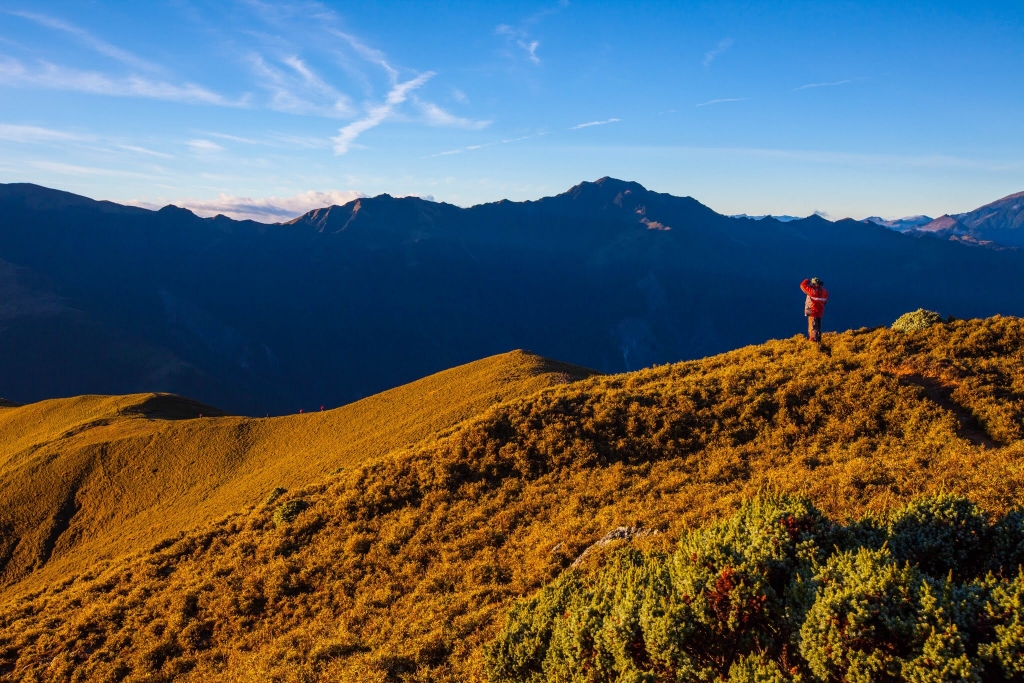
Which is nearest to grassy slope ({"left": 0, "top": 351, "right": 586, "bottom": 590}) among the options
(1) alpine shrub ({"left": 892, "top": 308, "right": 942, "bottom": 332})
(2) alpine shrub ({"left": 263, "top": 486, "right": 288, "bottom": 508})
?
(2) alpine shrub ({"left": 263, "top": 486, "right": 288, "bottom": 508})

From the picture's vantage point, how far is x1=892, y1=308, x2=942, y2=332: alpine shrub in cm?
2155

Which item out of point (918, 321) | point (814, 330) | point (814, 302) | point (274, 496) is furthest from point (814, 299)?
point (274, 496)

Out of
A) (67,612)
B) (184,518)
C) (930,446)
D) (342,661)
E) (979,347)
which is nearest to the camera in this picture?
(342,661)

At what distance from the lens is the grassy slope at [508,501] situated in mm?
12172

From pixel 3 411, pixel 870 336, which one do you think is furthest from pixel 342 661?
pixel 3 411

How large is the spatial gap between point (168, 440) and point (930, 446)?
4175 cm

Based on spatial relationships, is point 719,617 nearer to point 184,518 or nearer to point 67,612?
point 67,612

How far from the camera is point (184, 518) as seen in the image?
86.8 ft

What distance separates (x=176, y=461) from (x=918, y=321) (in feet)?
134

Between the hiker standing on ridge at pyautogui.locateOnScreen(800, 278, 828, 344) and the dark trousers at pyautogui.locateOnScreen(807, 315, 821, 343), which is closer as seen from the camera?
the hiker standing on ridge at pyautogui.locateOnScreen(800, 278, 828, 344)

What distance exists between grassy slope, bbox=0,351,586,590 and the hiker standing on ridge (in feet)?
49.7

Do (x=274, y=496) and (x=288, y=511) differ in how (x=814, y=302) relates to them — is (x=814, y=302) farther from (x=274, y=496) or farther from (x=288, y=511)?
(x=274, y=496)

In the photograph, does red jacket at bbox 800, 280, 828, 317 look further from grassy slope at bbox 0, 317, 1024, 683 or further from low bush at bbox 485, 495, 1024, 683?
low bush at bbox 485, 495, 1024, 683

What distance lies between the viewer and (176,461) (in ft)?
112
